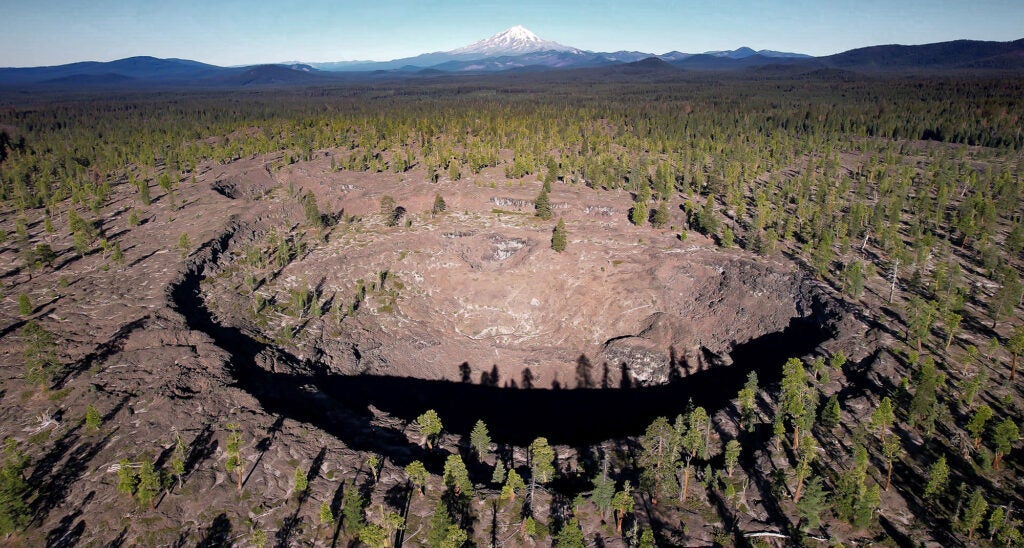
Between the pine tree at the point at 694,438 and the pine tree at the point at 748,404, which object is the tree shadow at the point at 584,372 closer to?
the pine tree at the point at 748,404

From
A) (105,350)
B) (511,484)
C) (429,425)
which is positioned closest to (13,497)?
(105,350)

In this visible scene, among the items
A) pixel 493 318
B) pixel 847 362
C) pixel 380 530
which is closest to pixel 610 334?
pixel 493 318

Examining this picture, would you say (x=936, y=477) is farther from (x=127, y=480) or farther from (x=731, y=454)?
(x=127, y=480)

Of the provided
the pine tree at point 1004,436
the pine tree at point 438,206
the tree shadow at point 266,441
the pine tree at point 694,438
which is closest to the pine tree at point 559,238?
the pine tree at point 438,206

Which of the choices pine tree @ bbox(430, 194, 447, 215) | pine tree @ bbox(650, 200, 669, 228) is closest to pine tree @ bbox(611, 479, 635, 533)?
pine tree @ bbox(650, 200, 669, 228)

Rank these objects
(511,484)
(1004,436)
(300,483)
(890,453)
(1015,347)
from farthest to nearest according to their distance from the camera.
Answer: (1015,347) → (511,484) → (1004,436) → (300,483) → (890,453)

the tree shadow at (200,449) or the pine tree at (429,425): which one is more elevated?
the tree shadow at (200,449)

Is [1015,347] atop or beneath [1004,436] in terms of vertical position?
atop

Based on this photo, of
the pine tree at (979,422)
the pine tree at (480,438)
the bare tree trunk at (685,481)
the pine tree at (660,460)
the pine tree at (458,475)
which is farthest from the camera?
the pine tree at (480,438)

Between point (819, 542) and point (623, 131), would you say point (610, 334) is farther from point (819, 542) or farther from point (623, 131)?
point (623, 131)
